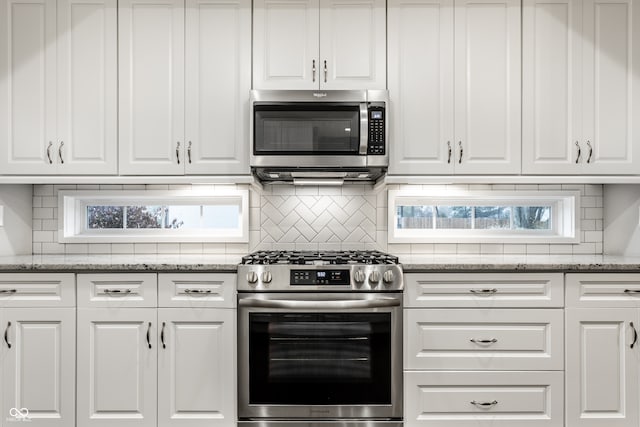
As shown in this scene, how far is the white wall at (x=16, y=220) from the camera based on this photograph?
2.79 meters

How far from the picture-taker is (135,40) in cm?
261

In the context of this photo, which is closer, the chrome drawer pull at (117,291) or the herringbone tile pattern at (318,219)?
the chrome drawer pull at (117,291)

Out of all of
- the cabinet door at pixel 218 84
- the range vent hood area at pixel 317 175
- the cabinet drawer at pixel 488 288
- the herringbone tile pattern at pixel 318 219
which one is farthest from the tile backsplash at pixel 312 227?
the cabinet drawer at pixel 488 288

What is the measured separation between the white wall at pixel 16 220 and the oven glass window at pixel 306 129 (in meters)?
1.60

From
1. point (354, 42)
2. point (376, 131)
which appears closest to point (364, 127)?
point (376, 131)

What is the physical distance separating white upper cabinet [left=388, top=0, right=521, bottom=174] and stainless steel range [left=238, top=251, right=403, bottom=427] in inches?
30.6

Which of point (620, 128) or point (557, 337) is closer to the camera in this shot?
point (557, 337)

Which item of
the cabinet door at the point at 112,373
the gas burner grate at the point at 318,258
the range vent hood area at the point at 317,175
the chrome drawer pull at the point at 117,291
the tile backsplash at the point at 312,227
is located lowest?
the cabinet door at the point at 112,373

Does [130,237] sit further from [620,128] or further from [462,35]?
[620,128]

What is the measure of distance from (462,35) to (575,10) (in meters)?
0.66

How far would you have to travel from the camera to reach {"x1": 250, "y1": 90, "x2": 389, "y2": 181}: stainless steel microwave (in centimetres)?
253

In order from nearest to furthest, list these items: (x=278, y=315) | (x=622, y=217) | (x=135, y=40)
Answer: (x=278, y=315)
(x=135, y=40)
(x=622, y=217)

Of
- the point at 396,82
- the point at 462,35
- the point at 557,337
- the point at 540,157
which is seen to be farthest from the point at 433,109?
the point at 557,337

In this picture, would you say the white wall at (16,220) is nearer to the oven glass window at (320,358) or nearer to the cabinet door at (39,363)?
the cabinet door at (39,363)
